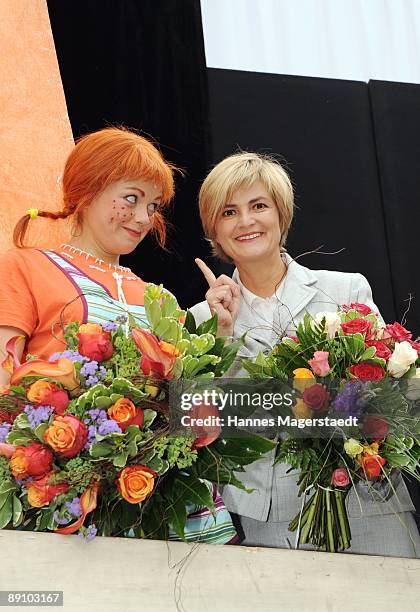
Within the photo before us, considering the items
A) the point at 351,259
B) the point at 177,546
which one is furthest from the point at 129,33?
the point at 177,546

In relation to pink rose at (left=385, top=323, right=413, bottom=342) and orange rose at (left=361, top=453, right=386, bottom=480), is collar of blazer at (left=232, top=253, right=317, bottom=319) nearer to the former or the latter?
pink rose at (left=385, top=323, right=413, bottom=342)

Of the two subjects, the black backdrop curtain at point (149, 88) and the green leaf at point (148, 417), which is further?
the black backdrop curtain at point (149, 88)

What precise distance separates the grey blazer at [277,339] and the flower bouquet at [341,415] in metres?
0.04

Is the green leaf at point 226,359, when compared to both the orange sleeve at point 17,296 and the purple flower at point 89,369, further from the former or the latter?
the orange sleeve at point 17,296

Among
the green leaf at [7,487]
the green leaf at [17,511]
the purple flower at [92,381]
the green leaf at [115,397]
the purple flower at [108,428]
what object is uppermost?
the purple flower at [92,381]

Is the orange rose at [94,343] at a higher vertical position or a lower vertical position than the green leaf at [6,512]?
higher

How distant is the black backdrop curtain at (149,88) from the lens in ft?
7.51

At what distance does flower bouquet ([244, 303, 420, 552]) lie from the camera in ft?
3.93

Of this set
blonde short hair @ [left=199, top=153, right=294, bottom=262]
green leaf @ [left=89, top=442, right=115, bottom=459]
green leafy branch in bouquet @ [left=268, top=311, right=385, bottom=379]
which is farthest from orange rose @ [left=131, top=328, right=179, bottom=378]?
blonde short hair @ [left=199, top=153, right=294, bottom=262]

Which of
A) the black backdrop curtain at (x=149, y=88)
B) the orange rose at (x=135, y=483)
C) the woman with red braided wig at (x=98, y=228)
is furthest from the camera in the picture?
the black backdrop curtain at (x=149, y=88)

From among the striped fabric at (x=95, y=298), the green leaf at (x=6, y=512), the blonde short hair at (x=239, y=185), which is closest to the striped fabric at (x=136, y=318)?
the striped fabric at (x=95, y=298)

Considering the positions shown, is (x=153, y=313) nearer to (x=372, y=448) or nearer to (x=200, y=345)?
(x=200, y=345)

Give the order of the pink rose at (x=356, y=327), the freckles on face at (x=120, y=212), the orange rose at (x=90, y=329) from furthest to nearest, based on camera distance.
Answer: the freckles on face at (x=120, y=212) < the pink rose at (x=356, y=327) < the orange rose at (x=90, y=329)

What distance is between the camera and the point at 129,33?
2336 millimetres
